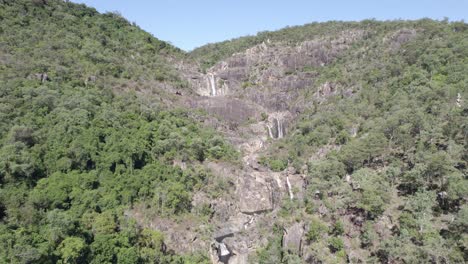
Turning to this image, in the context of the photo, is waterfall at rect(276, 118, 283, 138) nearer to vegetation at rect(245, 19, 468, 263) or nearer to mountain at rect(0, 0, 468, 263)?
mountain at rect(0, 0, 468, 263)

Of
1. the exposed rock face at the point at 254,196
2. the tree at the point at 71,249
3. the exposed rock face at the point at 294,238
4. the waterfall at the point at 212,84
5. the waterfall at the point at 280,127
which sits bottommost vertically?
the exposed rock face at the point at 294,238

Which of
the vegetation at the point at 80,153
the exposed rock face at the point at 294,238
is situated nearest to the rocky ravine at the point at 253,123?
the exposed rock face at the point at 294,238

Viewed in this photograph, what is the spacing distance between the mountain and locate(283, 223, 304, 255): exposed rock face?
0.15m

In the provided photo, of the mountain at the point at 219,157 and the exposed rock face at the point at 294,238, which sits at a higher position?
the mountain at the point at 219,157

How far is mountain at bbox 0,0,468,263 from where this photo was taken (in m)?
35.7

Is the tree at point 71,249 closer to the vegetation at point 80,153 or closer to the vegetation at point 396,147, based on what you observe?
the vegetation at point 80,153

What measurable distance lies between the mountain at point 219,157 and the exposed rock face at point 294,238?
0.15 meters

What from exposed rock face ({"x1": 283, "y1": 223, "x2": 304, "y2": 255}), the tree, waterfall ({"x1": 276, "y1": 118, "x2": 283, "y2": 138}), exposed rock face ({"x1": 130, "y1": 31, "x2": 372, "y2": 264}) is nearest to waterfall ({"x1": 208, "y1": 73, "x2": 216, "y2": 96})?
exposed rock face ({"x1": 130, "y1": 31, "x2": 372, "y2": 264})

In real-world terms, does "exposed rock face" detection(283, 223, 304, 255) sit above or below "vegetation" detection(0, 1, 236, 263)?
below

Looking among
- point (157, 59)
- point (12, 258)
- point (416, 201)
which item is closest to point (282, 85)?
point (157, 59)

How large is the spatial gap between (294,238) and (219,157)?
66.1 ft

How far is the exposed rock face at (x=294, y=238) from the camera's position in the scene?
42594 mm

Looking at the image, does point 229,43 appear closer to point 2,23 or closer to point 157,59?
point 157,59

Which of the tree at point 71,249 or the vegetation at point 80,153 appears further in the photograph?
the vegetation at point 80,153
